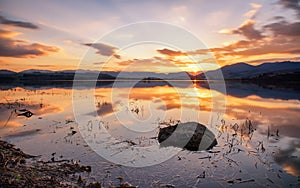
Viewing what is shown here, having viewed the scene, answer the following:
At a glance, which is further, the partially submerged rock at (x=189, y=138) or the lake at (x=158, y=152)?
the partially submerged rock at (x=189, y=138)

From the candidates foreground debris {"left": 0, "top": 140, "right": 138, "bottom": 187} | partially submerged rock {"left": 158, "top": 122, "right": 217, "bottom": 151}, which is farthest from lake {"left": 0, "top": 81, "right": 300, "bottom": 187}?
foreground debris {"left": 0, "top": 140, "right": 138, "bottom": 187}

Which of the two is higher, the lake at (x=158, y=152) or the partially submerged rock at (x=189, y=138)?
the partially submerged rock at (x=189, y=138)

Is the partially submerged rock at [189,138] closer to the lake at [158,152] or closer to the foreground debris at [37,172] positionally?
the lake at [158,152]

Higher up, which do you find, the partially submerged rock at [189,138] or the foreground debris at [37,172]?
the partially submerged rock at [189,138]

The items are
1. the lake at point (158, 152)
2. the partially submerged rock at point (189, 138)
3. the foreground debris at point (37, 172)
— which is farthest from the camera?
the partially submerged rock at point (189, 138)

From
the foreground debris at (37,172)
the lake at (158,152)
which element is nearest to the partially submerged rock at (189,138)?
the lake at (158,152)

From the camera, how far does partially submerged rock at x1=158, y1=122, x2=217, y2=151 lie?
13195 millimetres

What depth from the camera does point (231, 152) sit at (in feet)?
41.6

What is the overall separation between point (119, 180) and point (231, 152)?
267 inches

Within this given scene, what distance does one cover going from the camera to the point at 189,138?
1346 cm

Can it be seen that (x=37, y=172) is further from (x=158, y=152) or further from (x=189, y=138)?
(x=189, y=138)

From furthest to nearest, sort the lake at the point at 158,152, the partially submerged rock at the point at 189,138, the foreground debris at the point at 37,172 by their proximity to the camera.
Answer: the partially submerged rock at the point at 189,138
the lake at the point at 158,152
the foreground debris at the point at 37,172

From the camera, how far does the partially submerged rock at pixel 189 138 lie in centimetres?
1320

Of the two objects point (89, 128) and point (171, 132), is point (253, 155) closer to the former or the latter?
point (171, 132)
